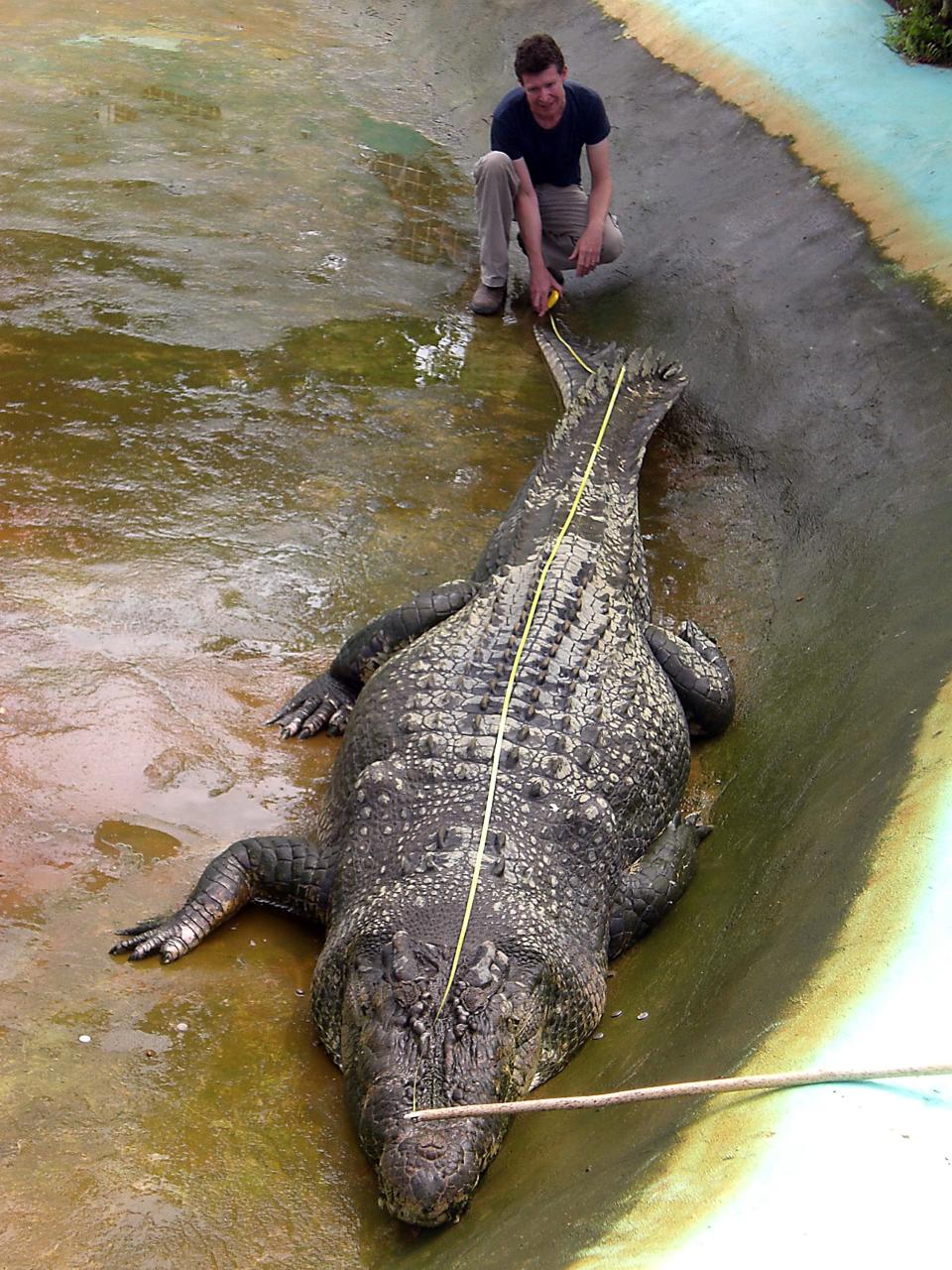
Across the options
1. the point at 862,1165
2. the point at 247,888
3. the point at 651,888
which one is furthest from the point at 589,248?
the point at 862,1165

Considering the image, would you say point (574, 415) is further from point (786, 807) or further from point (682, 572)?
point (786, 807)

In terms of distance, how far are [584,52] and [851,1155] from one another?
8.19 m

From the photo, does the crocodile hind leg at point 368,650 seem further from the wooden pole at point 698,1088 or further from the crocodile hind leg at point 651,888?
the wooden pole at point 698,1088

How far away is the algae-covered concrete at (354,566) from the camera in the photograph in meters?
2.51

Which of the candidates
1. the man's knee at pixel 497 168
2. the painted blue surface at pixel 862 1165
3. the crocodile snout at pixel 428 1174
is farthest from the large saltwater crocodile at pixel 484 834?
the man's knee at pixel 497 168

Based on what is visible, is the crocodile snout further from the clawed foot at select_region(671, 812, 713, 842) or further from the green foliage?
the green foliage

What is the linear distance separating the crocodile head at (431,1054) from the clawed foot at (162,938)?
0.53 metres

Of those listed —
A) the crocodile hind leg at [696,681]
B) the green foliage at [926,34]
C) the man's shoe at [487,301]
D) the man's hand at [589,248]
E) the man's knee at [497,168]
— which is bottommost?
the man's shoe at [487,301]

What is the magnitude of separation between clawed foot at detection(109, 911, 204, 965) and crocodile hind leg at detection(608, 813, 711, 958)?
1.14 m

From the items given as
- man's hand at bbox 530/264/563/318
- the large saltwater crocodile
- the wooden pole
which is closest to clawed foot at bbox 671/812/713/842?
the large saltwater crocodile

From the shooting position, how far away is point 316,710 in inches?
162

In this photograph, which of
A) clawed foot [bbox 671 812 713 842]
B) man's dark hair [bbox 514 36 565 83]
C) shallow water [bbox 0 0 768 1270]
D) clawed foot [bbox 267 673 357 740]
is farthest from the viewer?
man's dark hair [bbox 514 36 565 83]

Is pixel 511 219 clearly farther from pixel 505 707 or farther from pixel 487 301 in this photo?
pixel 505 707

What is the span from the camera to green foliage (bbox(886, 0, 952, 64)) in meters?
6.45
